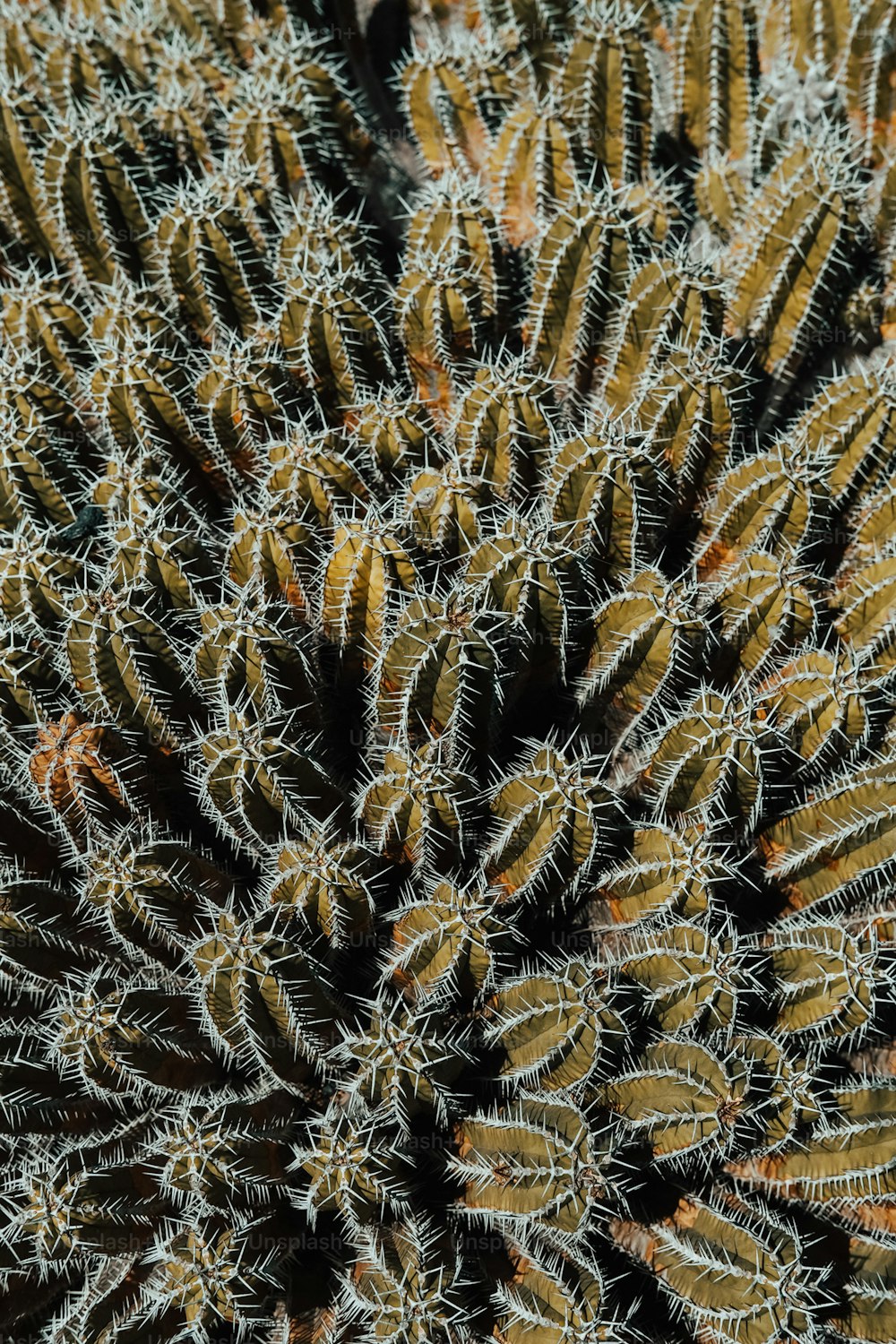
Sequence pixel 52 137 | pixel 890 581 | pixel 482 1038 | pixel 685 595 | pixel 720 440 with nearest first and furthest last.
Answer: pixel 482 1038
pixel 685 595
pixel 890 581
pixel 720 440
pixel 52 137

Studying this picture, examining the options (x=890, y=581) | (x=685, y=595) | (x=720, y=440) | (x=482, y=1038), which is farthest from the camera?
(x=720, y=440)

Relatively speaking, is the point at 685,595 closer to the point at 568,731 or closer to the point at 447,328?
the point at 568,731

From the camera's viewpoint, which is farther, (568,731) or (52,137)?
(52,137)

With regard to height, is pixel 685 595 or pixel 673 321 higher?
pixel 673 321

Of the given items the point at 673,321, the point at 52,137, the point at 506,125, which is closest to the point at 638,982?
the point at 673,321

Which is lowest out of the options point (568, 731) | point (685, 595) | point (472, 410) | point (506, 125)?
point (568, 731)

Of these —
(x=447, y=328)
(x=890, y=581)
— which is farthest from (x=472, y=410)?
(x=890, y=581)

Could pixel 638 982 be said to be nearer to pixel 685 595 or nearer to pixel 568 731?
pixel 568 731
